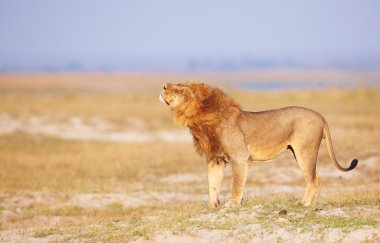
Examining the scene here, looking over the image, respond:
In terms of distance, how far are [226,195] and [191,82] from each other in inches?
200

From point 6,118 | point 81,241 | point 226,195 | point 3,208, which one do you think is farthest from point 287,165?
point 6,118

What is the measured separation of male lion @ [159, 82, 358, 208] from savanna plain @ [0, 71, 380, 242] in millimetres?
640

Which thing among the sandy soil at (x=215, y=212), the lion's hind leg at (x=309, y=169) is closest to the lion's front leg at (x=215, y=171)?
the sandy soil at (x=215, y=212)

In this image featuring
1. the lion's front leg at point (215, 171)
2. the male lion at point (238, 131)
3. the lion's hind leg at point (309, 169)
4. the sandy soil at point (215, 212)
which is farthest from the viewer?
the lion's front leg at point (215, 171)

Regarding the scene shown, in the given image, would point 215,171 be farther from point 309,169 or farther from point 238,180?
point 309,169

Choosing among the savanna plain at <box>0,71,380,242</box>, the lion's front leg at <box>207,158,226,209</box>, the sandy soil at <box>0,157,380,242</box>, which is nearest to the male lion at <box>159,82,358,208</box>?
the lion's front leg at <box>207,158,226,209</box>

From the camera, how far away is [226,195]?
16422 millimetres

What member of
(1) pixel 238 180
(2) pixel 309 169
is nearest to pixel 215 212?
(1) pixel 238 180

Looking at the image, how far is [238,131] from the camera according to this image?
11.9m

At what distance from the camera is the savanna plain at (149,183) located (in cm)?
1070

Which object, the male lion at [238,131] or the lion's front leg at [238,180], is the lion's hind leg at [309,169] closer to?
the male lion at [238,131]

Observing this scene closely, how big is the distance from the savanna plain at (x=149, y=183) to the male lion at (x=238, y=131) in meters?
0.64

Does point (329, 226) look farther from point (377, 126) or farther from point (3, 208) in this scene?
point (377, 126)

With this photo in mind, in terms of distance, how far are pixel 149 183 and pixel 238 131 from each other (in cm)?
895
